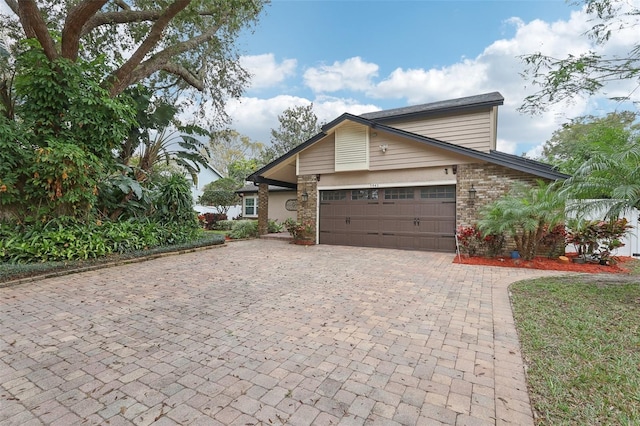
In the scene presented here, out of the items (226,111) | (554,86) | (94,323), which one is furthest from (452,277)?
(226,111)

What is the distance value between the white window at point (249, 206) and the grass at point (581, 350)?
17021mm

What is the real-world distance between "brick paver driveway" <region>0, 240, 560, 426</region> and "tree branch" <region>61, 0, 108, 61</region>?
17.2 feet

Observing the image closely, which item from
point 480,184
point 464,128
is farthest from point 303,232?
point 464,128

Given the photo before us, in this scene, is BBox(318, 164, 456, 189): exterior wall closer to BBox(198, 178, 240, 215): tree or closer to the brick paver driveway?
the brick paver driveway

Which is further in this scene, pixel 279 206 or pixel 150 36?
pixel 279 206

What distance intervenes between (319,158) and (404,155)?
11.0ft

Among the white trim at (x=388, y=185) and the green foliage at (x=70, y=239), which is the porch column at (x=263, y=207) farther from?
the green foliage at (x=70, y=239)

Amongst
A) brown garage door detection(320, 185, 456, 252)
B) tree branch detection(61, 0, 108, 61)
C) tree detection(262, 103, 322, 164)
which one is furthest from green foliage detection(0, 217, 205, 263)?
tree detection(262, 103, 322, 164)

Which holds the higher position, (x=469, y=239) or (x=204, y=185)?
(x=204, y=185)

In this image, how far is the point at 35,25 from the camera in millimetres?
5891

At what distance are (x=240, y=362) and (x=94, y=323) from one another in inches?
87.9

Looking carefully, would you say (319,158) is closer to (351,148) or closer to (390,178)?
(351,148)

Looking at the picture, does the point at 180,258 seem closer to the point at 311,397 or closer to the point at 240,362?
the point at 240,362

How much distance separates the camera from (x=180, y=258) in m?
8.05
